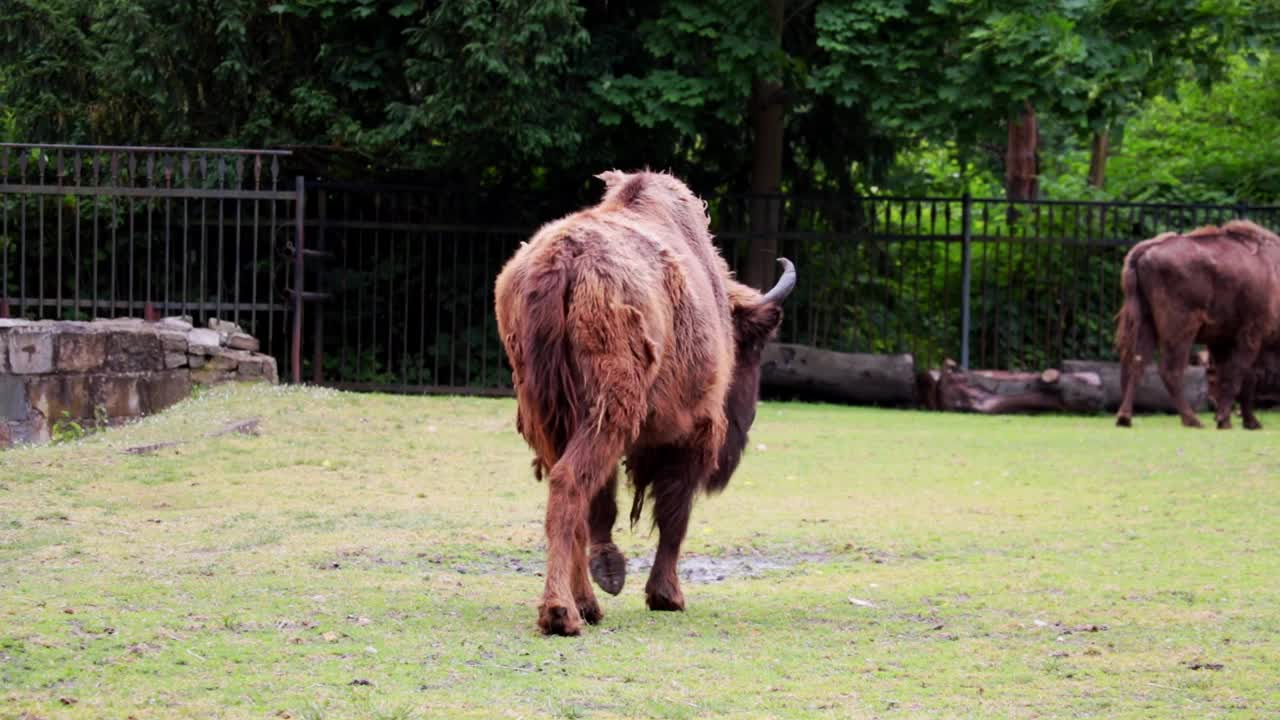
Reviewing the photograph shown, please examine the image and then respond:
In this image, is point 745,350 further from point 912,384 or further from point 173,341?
point 912,384

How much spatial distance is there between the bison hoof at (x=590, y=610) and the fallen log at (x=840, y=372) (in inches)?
492

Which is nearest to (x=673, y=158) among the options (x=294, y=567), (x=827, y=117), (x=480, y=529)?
(x=827, y=117)

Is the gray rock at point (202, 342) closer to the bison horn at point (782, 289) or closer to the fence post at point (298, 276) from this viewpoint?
the fence post at point (298, 276)

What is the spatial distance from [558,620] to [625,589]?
5.59ft

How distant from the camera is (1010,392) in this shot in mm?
18906

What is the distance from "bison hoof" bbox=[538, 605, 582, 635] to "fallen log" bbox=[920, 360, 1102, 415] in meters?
13.4

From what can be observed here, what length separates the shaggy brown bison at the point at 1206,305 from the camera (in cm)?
1744

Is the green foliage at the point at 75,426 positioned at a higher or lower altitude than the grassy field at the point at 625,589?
lower

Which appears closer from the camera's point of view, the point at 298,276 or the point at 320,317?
the point at 298,276

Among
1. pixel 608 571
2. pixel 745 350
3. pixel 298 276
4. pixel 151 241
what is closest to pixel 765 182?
pixel 298 276

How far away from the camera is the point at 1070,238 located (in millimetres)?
19719

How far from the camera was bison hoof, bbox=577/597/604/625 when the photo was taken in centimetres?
644

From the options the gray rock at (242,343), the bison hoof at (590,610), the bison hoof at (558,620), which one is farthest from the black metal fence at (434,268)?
the bison hoof at (558,620)

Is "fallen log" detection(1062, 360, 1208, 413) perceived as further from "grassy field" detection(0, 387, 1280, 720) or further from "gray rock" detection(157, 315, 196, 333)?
"gray rock" detection(157, 315, 196, 333)
